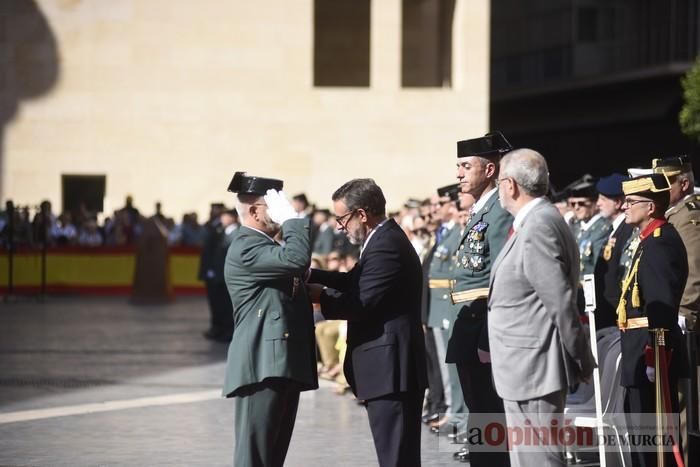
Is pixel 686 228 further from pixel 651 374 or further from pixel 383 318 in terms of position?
pixel 383 318

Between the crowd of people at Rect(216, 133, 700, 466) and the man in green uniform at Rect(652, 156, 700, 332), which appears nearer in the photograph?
the crowd of people at Rect(216, 133, 700, 466)

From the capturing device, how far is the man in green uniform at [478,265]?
846 cm

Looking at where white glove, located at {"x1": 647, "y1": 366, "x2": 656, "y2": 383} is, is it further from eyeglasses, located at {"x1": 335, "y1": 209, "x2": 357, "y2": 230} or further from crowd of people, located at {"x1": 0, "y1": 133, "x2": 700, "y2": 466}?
eyeglasses, located at {"x1": 335, "y1": 209, "x2": 357, "y2": 230}

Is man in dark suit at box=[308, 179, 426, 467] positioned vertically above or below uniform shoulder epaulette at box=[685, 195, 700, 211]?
below

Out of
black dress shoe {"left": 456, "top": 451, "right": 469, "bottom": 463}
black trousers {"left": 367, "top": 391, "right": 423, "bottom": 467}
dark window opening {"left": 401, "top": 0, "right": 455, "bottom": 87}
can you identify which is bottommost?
black dress shoe {"left": 456, "top": 451, "right": 469, "bottom": 463}

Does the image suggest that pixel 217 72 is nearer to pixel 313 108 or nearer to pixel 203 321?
pixel 313 108

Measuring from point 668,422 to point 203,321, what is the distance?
1643 centimetres

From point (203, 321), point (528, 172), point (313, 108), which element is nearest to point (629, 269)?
point (528, 172)

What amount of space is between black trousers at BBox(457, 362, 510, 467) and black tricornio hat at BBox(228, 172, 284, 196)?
1.60 meters

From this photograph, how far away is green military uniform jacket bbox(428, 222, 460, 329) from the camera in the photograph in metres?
12.4

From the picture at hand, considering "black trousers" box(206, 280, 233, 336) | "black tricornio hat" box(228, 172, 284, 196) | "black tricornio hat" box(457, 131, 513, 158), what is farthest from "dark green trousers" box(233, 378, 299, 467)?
"black trousers" box(206, 280, 233, 336)

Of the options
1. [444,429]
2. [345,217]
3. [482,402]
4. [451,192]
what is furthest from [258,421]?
[451,192]

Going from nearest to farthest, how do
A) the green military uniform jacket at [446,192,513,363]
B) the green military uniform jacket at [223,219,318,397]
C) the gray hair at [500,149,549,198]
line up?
the gray hair at [500,149,549,198]
the green military uniform jacket at [223,219,318,397]
the green military uniform jacket at [446,192,513,363]

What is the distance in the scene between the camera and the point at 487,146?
8.51 metres
